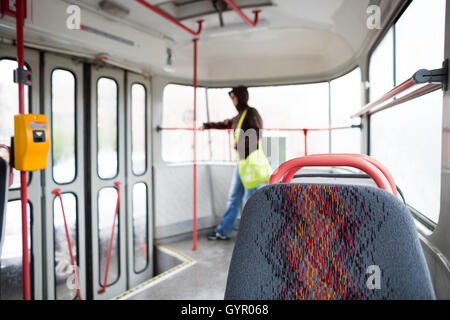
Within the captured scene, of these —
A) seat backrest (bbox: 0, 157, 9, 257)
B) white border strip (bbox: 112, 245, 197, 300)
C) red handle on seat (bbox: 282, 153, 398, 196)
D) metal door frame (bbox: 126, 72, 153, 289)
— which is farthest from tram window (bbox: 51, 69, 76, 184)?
red handle on seat (bbox: 282, 153, 398, 196)

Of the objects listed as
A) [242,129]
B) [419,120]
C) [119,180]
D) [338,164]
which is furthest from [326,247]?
[119,180]

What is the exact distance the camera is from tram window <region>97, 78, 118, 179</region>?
2742 mm

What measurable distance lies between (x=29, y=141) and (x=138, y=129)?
1.61m

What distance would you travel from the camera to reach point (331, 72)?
10.3ft

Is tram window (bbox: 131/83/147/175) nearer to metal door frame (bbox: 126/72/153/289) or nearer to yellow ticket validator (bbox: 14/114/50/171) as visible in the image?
metal door frame (bbox: 126/72/153/289)

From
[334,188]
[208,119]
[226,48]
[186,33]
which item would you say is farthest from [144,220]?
[334,188]

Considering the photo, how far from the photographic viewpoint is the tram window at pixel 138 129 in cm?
312

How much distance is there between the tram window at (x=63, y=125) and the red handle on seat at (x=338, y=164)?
2203mm

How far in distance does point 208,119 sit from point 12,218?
2.68 m

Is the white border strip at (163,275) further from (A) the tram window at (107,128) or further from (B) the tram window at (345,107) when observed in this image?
(B) the tram window at (345,107)

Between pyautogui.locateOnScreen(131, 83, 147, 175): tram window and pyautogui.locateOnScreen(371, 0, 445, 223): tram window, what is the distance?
7.76 feet

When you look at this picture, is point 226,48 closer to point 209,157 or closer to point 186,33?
point 186,33

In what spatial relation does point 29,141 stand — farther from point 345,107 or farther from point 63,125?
point 345,107

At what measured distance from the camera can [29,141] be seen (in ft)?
5.23
